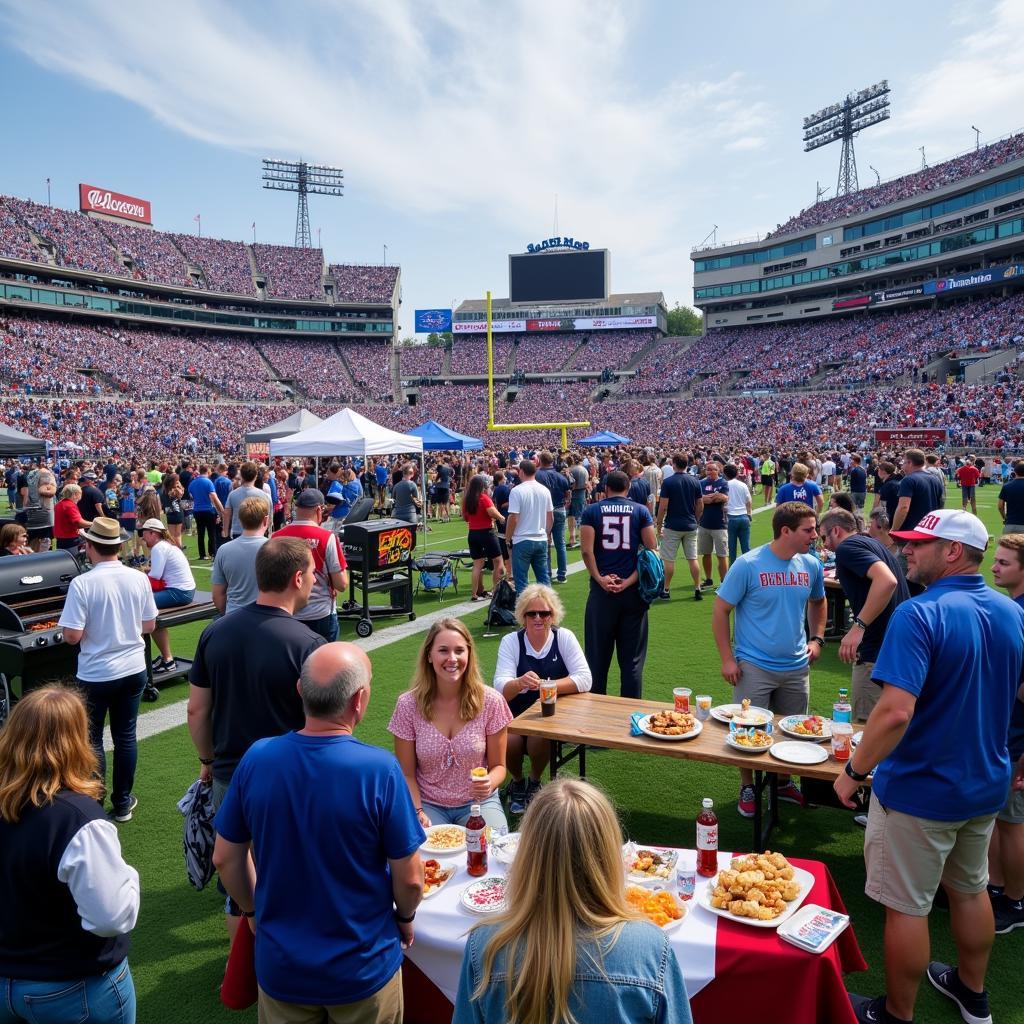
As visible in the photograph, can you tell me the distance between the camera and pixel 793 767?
12.1 feet

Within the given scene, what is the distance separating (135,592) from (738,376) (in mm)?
59432

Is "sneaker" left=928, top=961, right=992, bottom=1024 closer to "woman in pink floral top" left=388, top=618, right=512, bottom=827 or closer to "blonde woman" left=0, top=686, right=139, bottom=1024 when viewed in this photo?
"woman in pink floral top" left=388, top=618, right=512, bottom=827

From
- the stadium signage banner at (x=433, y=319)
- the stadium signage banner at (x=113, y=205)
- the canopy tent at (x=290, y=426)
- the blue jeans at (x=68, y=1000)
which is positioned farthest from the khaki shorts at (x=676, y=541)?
the stadium signage banner at (x=113, y=205)

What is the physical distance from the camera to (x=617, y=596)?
238 inches

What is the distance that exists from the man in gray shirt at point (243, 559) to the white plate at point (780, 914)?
361 centimetres

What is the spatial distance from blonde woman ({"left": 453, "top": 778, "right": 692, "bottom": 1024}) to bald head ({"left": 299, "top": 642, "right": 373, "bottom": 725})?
2.58ft

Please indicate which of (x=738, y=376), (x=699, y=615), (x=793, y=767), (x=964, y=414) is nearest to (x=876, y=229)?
(x=738, y=376)

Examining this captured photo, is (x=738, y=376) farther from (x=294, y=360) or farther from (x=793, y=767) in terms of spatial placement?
(x=793, y=767)

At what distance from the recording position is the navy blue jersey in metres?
6.14

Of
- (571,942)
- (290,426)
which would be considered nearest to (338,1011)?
(571,942)

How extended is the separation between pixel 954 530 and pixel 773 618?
1.81m

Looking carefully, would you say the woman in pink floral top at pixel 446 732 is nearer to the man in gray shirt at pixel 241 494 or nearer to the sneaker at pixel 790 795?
the sneaker at pixel 790 795

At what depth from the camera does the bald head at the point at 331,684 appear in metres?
2.22

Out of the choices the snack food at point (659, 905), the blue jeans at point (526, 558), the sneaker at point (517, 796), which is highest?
the blue jeans at point (526, 558)
